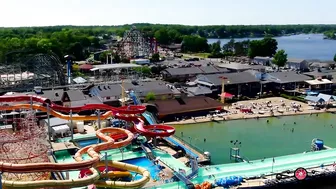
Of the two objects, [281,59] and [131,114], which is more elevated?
[281,59]

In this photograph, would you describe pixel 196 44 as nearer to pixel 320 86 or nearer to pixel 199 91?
pixel 320 86

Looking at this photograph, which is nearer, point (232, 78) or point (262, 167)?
point (262, 167)

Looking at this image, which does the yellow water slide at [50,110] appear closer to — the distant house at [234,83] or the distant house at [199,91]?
the distant house at [199,91]

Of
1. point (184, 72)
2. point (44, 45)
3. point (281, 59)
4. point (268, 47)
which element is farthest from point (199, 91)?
point (268, 47)

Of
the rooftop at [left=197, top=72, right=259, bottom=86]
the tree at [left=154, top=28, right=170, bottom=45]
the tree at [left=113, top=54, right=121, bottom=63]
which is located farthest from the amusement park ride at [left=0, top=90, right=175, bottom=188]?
the tree at [left=154, top=28, right=170, bottom=45]

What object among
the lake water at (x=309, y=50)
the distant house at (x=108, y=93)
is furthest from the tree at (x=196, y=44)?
the distant house at (x=108, y=93)

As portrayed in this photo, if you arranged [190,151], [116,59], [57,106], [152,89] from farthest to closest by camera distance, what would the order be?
[116,59]
[152,89]
[57,106]
[190,151]
